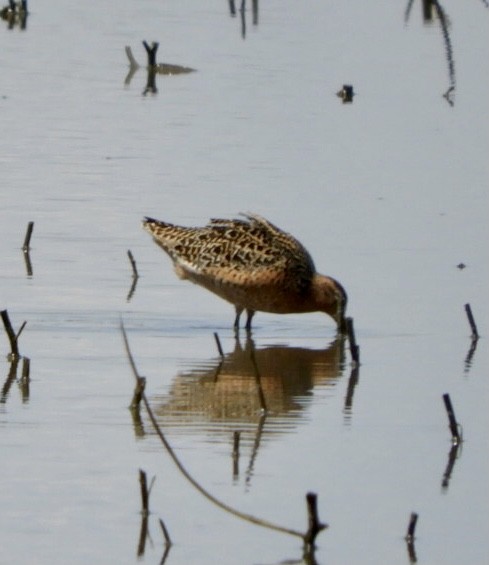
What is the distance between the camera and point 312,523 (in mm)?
6086

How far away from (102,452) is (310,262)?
3.49m

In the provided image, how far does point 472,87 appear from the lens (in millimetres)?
18656

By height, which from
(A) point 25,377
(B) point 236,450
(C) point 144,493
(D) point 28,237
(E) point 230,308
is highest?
(C) point 144,493

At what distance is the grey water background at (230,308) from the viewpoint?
6730mm

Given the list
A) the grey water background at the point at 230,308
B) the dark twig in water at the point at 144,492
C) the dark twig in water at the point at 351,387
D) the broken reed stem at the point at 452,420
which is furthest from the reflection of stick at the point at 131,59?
the dark twig in water at the point at 144,492

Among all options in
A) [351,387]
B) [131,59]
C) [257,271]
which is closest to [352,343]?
[351,387]

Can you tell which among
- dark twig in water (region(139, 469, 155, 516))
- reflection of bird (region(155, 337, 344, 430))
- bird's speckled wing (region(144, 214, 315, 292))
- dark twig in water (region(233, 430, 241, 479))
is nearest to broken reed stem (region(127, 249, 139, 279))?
bird's speckled wing (region(144, 214, 315, 292))

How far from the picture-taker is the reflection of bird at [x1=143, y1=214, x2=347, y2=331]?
10352mm

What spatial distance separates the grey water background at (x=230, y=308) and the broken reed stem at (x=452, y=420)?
0.08m

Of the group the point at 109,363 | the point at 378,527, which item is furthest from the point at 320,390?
the point at 378,527

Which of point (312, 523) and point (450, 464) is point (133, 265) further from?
point (312, 523)

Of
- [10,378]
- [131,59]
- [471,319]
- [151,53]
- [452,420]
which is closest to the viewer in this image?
[452,420]

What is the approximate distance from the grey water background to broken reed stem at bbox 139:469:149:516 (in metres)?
0.05

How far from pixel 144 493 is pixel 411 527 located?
871mm
